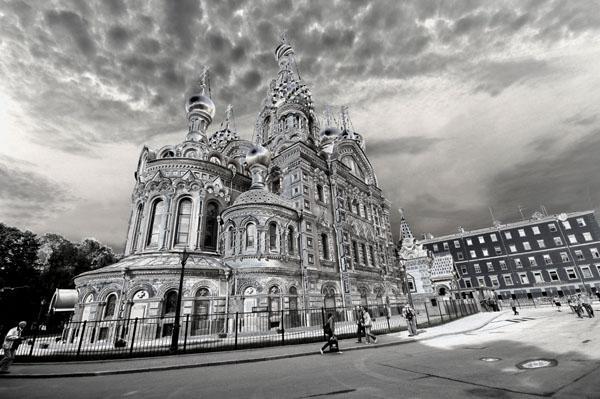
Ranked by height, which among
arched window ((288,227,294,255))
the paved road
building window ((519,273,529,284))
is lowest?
the paved road

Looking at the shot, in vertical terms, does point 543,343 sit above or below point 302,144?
below

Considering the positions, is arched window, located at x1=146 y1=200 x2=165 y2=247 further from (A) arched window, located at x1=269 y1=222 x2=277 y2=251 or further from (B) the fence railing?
(A) arched window, located at x1=269 y1=222 x2=277 y2=251

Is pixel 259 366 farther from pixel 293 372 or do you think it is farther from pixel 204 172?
pixel 204 172

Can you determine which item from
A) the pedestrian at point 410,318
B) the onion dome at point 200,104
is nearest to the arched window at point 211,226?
the onion dome at point 200,104

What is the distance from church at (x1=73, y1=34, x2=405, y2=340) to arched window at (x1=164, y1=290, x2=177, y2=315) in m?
0.07

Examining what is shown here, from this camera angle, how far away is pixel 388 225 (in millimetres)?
35406

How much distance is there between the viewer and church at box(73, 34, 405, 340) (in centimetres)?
1717

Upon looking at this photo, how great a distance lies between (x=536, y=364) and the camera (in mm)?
6164

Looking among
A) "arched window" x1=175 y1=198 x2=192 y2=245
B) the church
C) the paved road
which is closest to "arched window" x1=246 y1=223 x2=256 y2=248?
the church

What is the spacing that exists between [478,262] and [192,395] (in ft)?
205

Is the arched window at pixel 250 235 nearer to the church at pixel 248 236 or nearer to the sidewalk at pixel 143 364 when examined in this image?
the church at pixel 248 236

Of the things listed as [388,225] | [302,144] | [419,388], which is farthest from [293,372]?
[388,225]

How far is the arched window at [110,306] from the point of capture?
16797mm

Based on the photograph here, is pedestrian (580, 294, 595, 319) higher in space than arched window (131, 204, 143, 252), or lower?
lower
